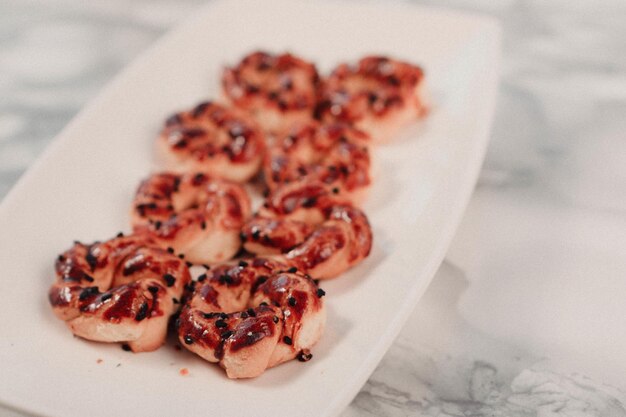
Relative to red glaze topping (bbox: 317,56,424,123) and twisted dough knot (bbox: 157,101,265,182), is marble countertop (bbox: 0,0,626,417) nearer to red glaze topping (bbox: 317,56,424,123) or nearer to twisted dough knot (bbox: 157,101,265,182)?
red glaze topping (bbox: 317,56,424,123)

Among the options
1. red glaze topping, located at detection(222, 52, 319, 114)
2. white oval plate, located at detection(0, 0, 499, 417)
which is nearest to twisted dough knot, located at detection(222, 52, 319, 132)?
red glaze topping, located at detection(222, 52, 319, 114)


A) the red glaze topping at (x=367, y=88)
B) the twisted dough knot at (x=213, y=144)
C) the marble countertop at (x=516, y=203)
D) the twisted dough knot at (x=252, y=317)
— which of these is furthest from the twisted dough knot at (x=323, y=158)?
the twisted dough knot at (x=252, y=317)

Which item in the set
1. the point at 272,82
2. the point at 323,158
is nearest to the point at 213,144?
the point at 323,158

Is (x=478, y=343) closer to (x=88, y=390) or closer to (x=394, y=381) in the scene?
(x=394, y=381)

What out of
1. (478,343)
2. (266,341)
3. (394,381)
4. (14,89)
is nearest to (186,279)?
(266,341)

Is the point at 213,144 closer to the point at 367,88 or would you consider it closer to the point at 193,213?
the point at 193,213
